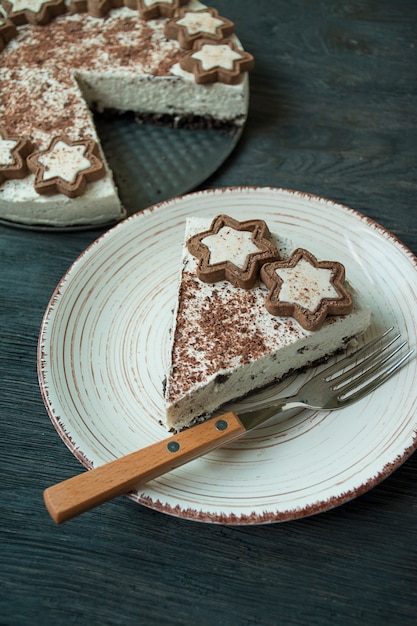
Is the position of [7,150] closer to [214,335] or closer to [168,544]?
[214,335]

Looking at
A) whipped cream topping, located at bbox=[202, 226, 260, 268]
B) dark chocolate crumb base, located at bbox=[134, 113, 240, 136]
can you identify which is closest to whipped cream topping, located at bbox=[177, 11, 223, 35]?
dark chocolate crumb base, located at bbox=[134, 113, 240, 136]

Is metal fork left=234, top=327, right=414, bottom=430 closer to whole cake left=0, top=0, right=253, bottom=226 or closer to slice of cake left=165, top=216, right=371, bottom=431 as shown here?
slice of cake left=165, top=216, right=371, bottom=431

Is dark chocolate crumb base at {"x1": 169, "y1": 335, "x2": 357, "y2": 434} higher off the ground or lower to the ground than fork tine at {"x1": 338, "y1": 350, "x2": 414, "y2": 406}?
lower

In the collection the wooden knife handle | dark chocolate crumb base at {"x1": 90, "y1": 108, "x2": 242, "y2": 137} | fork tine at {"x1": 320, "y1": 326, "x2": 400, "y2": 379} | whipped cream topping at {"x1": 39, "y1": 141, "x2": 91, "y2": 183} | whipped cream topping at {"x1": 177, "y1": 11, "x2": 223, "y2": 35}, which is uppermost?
whipped cream topping at {"x1": 177, "y1": 11, "x2": 223, "y2": 35}

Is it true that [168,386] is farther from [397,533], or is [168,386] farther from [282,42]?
[282,42]

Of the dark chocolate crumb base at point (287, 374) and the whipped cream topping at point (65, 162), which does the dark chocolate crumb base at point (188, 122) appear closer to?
the whipped cream topping at point (65, 162)

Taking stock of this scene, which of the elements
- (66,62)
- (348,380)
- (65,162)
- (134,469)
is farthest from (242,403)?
(66,62)

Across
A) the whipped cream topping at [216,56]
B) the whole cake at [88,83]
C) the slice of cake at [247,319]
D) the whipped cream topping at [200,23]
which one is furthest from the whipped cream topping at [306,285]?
the whipped cream topping at [200,23]
